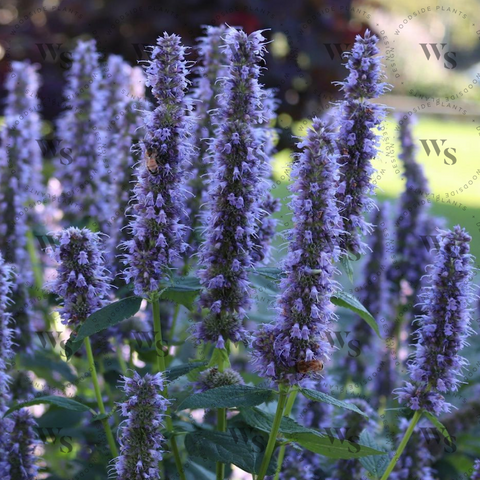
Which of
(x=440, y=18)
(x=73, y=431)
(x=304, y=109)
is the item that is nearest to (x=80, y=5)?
(x=304, y=109)

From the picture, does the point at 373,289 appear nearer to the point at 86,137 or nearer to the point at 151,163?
the point at 86,137

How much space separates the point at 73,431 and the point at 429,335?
1885mm

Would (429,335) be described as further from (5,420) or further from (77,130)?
(77,130)

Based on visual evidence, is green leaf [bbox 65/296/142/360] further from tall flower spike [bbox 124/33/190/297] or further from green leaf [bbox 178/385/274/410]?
green leaf [bbox 178/385/274/410]

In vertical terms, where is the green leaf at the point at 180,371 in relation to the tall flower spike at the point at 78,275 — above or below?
below

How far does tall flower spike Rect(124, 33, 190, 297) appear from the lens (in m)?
2.39

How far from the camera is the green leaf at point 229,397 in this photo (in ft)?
7.24

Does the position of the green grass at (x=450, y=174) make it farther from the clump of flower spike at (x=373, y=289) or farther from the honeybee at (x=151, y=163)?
the honeybee at (x=151, y=163)

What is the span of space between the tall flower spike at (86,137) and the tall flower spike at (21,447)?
5.99 feet

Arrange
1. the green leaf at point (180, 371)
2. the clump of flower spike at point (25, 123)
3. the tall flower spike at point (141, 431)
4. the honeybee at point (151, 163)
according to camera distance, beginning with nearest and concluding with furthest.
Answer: the tall flower spike at point (141, 431)
the honeybee at point (151, 163)
the green leaf at point (180, 371)
the clump of flower spike at point (25, 123)

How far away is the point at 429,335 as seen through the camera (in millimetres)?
2602

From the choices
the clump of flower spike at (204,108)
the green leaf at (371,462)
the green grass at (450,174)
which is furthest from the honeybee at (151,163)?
the green grass at (450,174)

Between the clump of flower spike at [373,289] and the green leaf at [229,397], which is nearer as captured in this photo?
the green leaf at [229,397]

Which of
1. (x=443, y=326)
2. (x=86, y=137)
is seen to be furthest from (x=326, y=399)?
(x=86, y=137)
